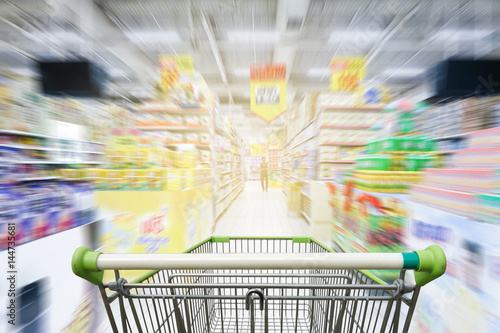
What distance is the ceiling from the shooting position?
206 centimetres

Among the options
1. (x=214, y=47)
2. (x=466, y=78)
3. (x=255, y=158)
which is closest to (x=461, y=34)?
(x=466, y=78)

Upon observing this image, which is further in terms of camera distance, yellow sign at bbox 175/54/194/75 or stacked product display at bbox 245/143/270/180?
stacked product display at bbox 245/143/270/180

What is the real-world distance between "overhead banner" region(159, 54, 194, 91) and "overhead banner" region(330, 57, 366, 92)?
Result: 2.10 meters

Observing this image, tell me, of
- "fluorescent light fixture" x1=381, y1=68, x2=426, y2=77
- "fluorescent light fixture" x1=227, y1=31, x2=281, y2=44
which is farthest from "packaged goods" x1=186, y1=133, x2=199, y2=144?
"fluorescent light fixture" x1=381, y1=68, x2=426, y2=77

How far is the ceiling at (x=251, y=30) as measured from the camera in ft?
6.77

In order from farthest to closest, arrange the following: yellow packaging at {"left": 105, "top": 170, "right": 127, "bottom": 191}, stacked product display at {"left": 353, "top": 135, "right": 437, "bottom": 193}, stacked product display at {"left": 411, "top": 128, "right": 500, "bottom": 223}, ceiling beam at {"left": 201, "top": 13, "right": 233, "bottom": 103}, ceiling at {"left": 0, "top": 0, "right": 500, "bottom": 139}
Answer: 1. ceiling beam at {"left": 201, "top": 13, "right": 233, "bottom": 103}
2. ceiling at {"left": 0, "top": 0, "right": 500, "bottom": 139}
3. yellow packaging at {"left": 105, "top": 170, "right": 127, "bottom": 191}
4. stacked product display at {"left": 353, "top": 135, "right": 437, "bottom": 193}
5. stacked product display at {"left": 411, "top": 128, "right": 500, "bottom": 223}

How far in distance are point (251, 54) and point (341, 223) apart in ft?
10.7

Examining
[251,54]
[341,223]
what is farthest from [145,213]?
[251,54]

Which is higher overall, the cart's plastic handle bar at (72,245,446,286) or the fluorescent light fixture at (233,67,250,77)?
the fluorescent light fixture at (233,67,250,77)

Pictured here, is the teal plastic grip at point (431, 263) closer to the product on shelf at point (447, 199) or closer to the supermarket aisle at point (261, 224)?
the product on shelf at point (447, 199)

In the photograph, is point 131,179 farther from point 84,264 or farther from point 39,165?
point 84,264

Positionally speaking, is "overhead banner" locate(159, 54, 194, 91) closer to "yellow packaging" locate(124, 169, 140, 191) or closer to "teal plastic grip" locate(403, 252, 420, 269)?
"yellow packaging" locate(124, 169, 140, 191)

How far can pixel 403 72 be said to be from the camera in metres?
4.30

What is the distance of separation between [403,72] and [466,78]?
12.1 ft
